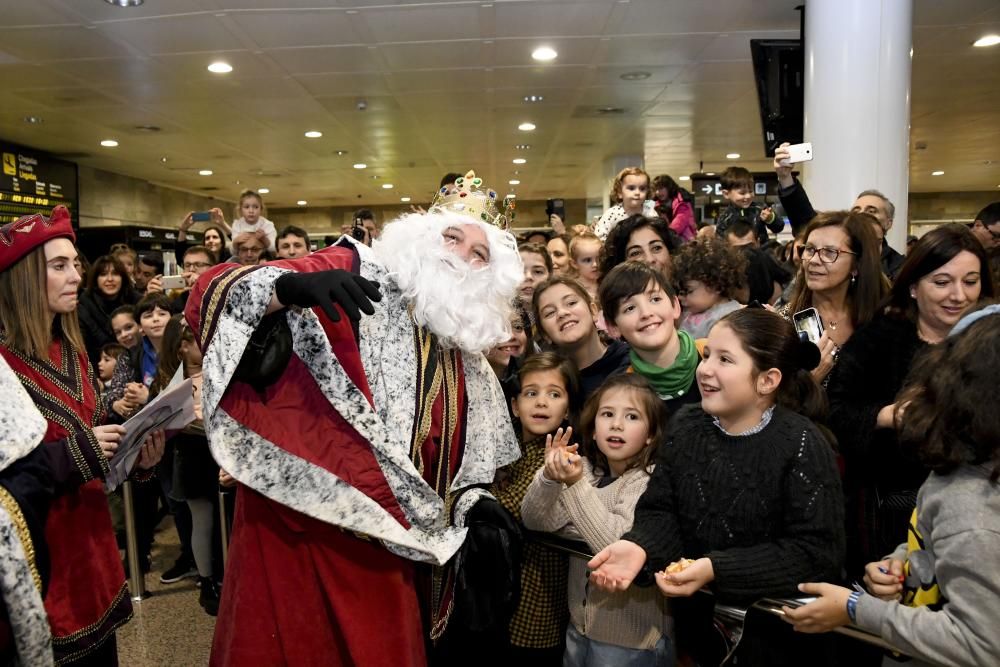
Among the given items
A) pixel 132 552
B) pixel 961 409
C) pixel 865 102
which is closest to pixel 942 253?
pixel 961 409

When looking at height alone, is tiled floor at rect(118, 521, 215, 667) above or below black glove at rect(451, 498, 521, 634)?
below

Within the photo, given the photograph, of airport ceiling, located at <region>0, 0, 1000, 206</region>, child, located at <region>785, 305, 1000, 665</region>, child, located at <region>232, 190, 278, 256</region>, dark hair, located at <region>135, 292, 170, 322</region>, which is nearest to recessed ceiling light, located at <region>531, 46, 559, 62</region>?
airport ceiling, located at <region>0, 0, 1000, 206</region>

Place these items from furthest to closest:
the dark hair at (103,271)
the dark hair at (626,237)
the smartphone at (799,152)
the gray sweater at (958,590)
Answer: the dark hair at (103,271) < the smartphone at (799,152) < the dark hair at (626,237) < the gray sweater at (958,590)

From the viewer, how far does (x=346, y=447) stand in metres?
1.71

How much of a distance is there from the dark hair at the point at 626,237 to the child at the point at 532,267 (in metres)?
0.34

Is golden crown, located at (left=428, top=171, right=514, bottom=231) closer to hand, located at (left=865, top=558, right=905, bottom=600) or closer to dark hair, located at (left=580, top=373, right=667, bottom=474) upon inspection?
dark hair, located at (left=580, top=373, right=667, bottom=474)

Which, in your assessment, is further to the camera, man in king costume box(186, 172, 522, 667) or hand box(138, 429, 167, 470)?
hand box(138, 429, 167, 470)

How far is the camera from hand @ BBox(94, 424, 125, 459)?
2.00 m

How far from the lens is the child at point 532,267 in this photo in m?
3.58

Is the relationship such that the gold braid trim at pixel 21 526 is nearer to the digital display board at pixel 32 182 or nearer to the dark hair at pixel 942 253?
the dark hair at pixel 942 253

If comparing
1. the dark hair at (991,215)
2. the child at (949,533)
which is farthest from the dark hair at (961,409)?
the dark hair at (991,215)

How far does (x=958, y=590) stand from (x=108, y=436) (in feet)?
6.47

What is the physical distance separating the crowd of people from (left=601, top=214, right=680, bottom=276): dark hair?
0.88 metres

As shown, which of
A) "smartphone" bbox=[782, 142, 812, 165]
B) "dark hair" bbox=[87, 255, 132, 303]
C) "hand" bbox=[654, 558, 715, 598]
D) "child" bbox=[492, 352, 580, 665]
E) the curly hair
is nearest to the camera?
"hand" bbox=[654, 558, 715, 598]
